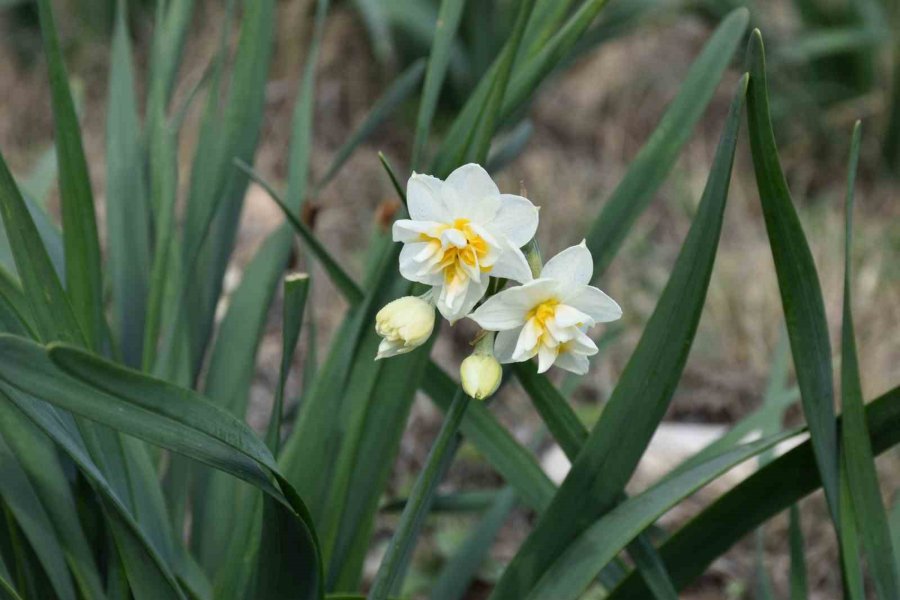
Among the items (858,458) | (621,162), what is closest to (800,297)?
(858,458)

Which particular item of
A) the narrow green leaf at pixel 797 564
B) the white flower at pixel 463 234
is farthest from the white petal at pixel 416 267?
the narrow green leaf at pixel 797 564

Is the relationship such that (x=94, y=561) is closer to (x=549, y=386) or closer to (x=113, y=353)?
(x=113, y=353)

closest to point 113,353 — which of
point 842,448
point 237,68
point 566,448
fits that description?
point 237,68

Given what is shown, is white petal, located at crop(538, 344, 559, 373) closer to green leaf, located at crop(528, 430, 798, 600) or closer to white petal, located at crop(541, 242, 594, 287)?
white petal, located at crop(541, 242, 594, 287)

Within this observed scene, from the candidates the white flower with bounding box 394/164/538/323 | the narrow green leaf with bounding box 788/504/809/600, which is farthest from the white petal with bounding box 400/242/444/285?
the narrow green leaf with bounding box 788/504/809/600

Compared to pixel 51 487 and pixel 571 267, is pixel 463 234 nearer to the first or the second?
pixel 571 267

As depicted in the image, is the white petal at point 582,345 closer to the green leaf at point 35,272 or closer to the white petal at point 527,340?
the white petal at point 527,340
